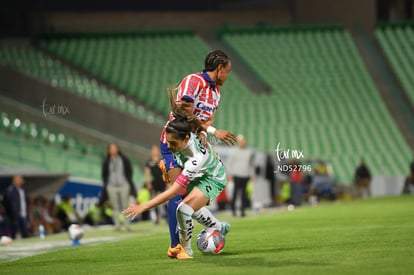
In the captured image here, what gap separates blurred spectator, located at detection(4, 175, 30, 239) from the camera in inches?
919

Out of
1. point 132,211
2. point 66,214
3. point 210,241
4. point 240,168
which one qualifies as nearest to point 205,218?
point 210,241

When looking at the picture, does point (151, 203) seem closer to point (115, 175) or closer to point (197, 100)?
point (197, 100)

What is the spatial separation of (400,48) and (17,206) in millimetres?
27994

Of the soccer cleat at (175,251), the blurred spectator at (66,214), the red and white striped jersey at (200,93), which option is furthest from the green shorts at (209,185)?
the blurred spectator at (66,214)

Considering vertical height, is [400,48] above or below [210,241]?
above

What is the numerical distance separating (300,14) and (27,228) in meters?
27.9

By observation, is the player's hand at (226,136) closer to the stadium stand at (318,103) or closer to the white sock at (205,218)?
the white sock at (205,218)

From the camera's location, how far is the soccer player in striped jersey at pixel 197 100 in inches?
488

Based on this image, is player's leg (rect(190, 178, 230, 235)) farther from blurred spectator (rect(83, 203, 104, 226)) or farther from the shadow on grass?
blurred spectator (rect(83, 203, 104, 226))

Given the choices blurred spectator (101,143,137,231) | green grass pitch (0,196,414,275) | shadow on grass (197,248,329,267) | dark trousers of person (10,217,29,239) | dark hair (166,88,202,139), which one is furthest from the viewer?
blurred spectator (101,143,137,231)

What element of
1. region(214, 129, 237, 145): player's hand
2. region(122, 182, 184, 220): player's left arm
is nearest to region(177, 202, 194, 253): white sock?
region(122, 182, 184, 220): player's left arm

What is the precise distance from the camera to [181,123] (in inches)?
459

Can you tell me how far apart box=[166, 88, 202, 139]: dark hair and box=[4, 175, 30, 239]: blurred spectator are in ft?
39.0

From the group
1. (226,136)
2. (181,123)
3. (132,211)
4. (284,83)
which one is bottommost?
(132,211)
